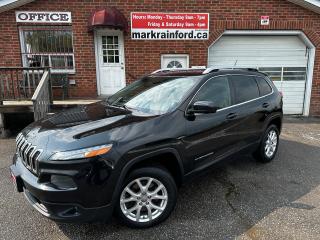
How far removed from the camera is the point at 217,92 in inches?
145

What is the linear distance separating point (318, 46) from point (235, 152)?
7.09m

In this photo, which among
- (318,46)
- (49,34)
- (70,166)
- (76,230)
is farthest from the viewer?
(318,46)

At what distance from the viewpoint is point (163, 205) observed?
291 cm

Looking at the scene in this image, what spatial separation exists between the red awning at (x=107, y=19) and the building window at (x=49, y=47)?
3.09 ft

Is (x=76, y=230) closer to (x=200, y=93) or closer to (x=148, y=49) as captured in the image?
(x=200, y=93)

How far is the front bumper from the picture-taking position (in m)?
2.37

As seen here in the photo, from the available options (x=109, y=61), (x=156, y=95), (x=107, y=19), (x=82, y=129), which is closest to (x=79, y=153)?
Result: (x=82, y=129)

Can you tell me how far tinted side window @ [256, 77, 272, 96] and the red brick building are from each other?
406 centimetres

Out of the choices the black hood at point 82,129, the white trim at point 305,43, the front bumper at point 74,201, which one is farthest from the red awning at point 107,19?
the front bumper at point 74,201

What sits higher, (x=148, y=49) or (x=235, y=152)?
(x=148, y=49)

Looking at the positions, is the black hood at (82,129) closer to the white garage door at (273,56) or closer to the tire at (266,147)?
the tire at (266,147)

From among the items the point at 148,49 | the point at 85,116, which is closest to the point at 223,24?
the point at 148,49

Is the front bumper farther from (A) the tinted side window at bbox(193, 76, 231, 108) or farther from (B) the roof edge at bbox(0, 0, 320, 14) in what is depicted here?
(B) the roof edge at bbox(0, 0, 320, 14)

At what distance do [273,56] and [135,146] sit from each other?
8.11 metres
